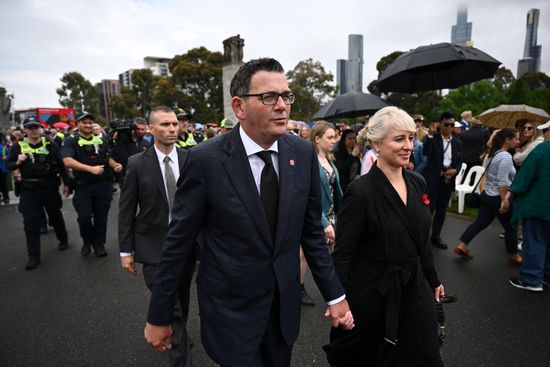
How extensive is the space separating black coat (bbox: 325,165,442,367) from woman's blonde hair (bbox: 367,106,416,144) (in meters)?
0.27

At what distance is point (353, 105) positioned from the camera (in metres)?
6.67

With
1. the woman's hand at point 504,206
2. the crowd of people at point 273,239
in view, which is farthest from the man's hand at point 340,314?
the woman's hand at point 504,206

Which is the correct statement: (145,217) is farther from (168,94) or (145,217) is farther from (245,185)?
(168,94)

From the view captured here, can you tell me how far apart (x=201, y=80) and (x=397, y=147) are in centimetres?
3670

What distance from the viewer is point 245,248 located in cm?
153

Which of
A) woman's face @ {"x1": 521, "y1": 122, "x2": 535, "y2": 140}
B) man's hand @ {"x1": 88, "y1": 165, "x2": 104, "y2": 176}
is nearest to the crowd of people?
man's hand @ {"x1": 88, "y1": 165, "x2": 104, "y2": 176}

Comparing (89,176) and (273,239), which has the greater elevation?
(273,239)

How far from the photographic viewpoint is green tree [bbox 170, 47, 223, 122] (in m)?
35.0

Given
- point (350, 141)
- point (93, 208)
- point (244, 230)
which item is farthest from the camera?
point (93, 208)

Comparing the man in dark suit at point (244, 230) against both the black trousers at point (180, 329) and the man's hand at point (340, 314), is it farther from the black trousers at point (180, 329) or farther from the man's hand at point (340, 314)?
the black trousers at point (180, 329)

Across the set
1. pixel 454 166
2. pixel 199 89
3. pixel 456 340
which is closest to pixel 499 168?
pixel 454 166

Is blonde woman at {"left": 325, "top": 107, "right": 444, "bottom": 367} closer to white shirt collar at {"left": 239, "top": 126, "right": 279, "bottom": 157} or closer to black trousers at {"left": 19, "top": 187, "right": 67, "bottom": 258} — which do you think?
white shirt collar at {"left": 239, "top": 126, "right": 279, "bottom": 157}

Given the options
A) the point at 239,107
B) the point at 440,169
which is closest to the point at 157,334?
the point at 239,107

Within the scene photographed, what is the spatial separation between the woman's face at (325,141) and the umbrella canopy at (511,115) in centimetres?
663
